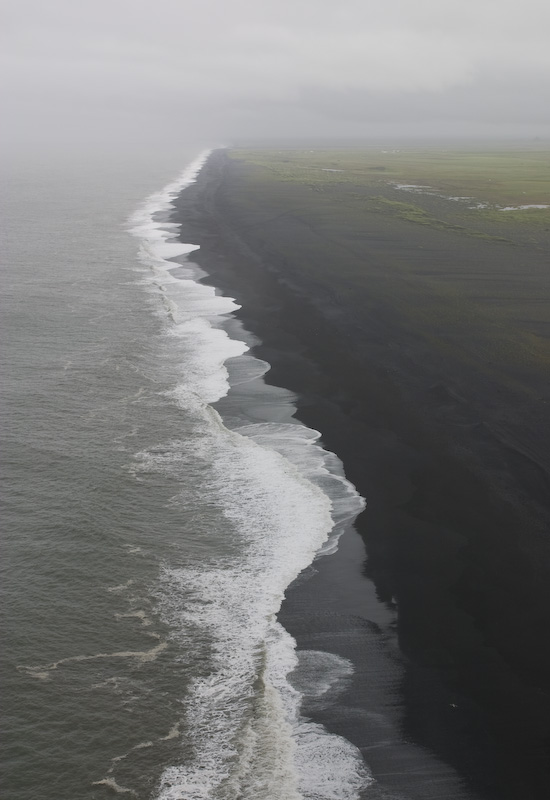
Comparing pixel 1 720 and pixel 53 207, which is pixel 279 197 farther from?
pixel 1 720

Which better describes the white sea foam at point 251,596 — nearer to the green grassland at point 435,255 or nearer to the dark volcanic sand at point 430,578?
the dark volcanic sand at point 430,578

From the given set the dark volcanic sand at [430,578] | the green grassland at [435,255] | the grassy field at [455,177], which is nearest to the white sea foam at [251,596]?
the dark volcanic sand at [430,578]

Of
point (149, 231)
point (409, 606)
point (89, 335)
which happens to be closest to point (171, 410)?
point (89, 335)

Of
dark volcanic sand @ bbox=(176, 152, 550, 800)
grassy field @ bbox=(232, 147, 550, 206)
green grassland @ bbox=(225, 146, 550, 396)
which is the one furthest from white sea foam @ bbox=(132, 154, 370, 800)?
grassy field @ bbox=(232, 147, 550, 206)

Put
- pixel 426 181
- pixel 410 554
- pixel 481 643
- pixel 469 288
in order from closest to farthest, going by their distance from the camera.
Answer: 1. pixel 481 643
2. pixel 410 554
3. pixel 469 288
4. pixel 426 181

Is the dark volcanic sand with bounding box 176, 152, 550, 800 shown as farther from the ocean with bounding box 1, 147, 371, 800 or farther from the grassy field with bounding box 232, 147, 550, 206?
the grassy field with bounding box 232, 147, 550, 206
